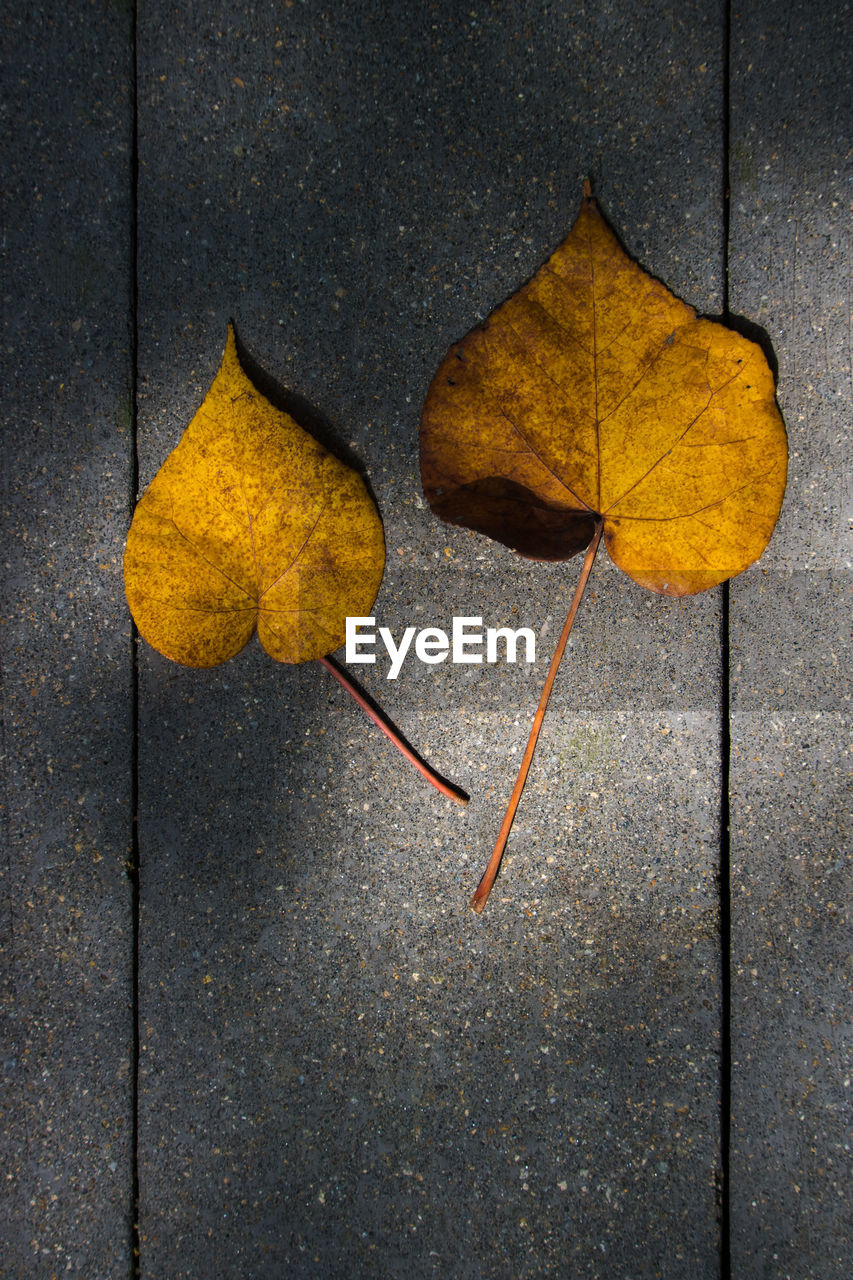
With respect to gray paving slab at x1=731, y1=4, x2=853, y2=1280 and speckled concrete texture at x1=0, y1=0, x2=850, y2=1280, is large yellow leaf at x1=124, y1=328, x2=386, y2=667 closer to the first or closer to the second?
speckled concrete texture at x1=0, y1=0, x2=850, y2=1280

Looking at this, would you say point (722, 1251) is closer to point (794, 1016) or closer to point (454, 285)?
point (794, 1016)

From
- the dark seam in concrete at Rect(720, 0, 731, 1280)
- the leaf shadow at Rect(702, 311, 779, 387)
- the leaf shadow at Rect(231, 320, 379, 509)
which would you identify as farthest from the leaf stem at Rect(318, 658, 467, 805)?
the leaf shadow at Rect(702, 311, 779, 387)

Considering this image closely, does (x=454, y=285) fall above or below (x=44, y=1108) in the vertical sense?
above

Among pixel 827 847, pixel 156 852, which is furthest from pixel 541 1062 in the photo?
pixel 156 852

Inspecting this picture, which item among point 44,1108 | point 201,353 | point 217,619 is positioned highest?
point 201,353

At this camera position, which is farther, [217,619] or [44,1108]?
[44,1108]

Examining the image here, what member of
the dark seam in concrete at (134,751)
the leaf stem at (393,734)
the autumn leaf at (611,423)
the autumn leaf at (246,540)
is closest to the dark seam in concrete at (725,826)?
the autumn leaf at (611,423)

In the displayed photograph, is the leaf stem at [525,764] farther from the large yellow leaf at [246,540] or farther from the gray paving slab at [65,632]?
the gray paving slab at [65,632]
